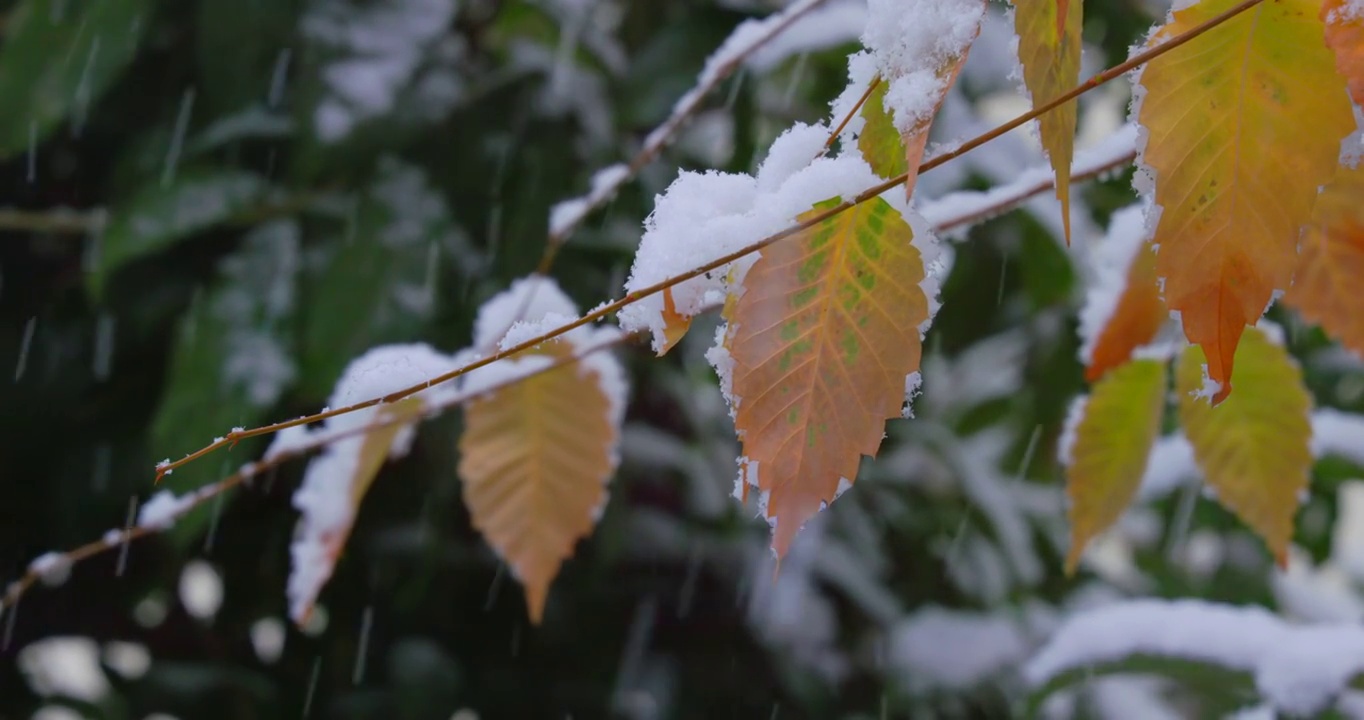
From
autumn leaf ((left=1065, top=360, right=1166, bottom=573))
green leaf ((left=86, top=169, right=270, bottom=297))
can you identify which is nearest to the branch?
autumn leaf ((left=1065, top=360, right=1166, bottom=573))

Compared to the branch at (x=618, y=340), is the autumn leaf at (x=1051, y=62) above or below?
below

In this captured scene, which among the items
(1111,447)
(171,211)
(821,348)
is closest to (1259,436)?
(1111,447)

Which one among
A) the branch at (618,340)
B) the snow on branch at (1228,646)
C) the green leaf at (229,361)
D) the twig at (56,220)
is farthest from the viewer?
the twig at (56,220)

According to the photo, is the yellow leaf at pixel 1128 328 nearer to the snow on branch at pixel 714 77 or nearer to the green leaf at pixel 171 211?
the snow on branch at pixel 714 77

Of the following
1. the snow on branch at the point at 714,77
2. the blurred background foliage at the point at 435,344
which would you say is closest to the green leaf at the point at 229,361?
the blurred background foliage at the point at 435,344

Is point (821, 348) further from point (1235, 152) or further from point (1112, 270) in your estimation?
point (1112, 270)

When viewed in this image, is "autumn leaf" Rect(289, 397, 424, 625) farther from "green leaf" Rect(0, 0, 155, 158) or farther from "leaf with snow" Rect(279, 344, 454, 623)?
"green leaf" Rect(0, 0, 155, 158)

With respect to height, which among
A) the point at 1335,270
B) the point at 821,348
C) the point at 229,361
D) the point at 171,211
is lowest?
the point at 821,348
